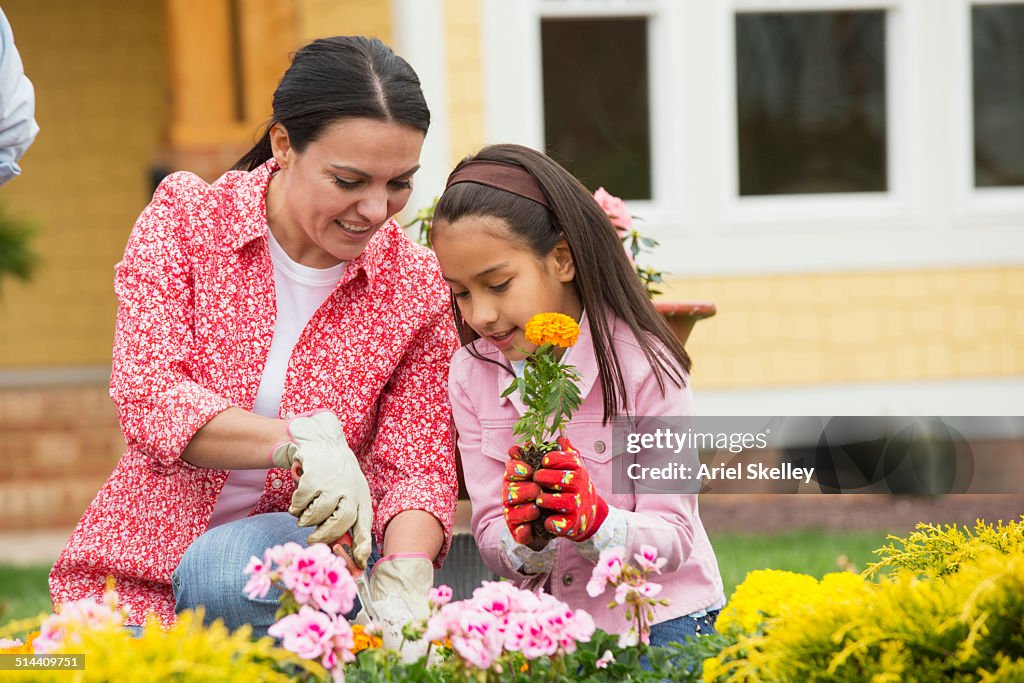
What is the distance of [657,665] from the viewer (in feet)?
6.28

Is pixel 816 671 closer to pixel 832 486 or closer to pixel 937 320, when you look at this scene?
pixel 832 486

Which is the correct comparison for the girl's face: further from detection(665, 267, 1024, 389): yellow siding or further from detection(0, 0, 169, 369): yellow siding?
detection(0, 0, 169, 369): yellow siding

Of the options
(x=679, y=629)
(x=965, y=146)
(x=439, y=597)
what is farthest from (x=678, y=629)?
(x=965, y=146)

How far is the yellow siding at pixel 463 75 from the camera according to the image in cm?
619

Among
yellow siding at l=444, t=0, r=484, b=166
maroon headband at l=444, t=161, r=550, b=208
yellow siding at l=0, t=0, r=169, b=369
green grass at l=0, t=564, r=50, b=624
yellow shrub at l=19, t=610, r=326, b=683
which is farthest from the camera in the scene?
yellow siding at l=0, t=0, r=169, b=369

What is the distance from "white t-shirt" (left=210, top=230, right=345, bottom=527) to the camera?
2609 millimetres

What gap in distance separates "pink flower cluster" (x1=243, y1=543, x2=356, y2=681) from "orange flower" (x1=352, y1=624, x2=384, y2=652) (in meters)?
0.28

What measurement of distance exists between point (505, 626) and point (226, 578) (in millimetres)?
718

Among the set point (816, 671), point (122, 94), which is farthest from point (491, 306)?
point (122, 94)

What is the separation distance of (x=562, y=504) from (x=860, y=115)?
17.4 feet

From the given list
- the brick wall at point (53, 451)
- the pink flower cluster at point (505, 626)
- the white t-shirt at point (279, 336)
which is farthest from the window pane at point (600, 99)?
the pink flower cluster at point (505, 626)

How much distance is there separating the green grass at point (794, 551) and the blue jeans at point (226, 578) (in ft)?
7.54

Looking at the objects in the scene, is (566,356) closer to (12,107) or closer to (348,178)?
(348,178)

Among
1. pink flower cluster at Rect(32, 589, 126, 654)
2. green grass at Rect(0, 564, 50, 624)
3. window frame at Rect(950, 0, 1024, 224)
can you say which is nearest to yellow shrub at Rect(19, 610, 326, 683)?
pink flower cluster at Rect(32, 589, 126, 654)
